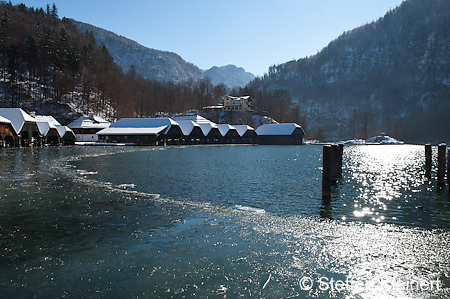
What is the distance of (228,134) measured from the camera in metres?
102

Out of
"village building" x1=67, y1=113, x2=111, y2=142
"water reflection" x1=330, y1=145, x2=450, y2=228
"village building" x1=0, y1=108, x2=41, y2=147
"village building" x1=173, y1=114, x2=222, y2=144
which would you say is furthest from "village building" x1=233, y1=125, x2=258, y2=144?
"water reflection" x1=330, y1=145, x2=450, y2=228

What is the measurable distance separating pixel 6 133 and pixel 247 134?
69.2 metres

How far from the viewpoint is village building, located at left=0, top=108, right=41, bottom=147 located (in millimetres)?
58812

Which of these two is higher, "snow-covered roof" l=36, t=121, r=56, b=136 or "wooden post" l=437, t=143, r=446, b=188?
"snow-covered roof" l=36, t=121, r=56, b=136

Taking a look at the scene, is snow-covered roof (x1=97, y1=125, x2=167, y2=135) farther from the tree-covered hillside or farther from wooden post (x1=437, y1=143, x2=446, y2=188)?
wooden post (x1=437, y1=143, x2=446, y2=188)

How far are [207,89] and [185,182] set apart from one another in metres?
148

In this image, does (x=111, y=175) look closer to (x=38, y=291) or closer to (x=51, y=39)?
(x=38, y=291)

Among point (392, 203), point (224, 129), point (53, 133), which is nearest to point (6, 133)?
point (53, 133)

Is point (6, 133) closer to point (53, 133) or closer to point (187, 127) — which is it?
point (53, 133)

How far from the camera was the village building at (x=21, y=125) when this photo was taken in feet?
193

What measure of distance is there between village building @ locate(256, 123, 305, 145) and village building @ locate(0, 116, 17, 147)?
Answer: 7099 centimetres

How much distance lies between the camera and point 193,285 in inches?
244

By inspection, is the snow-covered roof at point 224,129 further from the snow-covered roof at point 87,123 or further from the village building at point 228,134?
the snow-covered roof at point 87,123

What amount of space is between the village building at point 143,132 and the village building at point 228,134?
55.1 feet
